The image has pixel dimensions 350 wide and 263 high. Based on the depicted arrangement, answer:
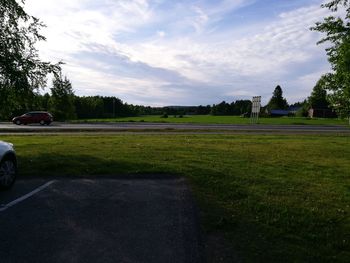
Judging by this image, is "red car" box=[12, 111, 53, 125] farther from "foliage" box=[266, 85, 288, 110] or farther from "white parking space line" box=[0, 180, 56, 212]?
"foliage" box=[266, 85, 288, 110]

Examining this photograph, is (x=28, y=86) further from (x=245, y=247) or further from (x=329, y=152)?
(x=245, y=247)

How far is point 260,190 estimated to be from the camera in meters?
8.27

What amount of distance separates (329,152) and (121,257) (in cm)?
1327

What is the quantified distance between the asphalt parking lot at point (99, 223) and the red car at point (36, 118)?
129 feet

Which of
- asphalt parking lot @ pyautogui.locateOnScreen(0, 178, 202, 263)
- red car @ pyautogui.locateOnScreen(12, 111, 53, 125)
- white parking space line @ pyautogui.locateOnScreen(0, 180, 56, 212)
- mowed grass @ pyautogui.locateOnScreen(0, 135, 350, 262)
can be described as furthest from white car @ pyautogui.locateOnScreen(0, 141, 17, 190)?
red car @ pyautogui.locateOnScreen(12, 111, 53, 125)

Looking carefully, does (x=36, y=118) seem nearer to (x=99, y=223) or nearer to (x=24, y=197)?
(x=24, y=197)

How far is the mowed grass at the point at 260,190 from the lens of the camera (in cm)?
532

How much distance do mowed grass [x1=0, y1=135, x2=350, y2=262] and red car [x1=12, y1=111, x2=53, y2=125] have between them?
33.0 m

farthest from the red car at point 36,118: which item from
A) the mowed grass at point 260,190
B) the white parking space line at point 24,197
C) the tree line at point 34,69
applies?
the white parking space line at point 24,197

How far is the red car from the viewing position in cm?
4638

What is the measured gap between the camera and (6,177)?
26.9ft

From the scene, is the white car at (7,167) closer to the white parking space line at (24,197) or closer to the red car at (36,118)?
the white parking space line at (24,197)

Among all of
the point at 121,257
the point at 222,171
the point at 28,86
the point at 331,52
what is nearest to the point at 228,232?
the point at 121,257

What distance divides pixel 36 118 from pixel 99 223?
4319 cm
